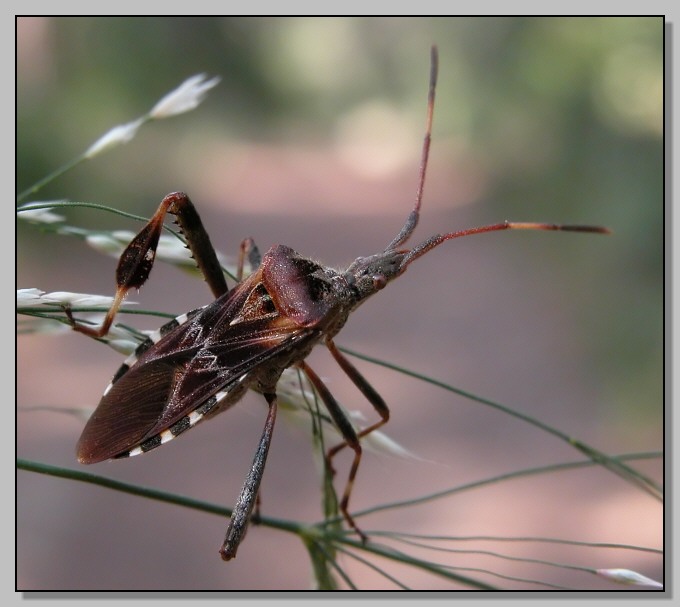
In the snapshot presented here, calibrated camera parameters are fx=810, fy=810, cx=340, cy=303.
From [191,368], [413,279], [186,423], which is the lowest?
[186,423]

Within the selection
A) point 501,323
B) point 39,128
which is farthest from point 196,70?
point 501,323

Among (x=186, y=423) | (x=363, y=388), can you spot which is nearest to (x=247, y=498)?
(x=186, y=423)

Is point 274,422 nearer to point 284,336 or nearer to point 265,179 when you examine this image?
point 284,336

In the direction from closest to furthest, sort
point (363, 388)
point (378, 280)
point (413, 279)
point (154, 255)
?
point (154, 255), point (378, 280), point (363, 388), point (413, 279)

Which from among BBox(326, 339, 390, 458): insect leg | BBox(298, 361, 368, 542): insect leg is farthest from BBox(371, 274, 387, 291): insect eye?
BBox(298, 361, 368, 542): insect leg

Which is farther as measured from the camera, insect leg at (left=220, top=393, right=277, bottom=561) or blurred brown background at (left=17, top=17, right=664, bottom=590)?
blurred brown background at (left=17, top=17, right=664, bottom=590)

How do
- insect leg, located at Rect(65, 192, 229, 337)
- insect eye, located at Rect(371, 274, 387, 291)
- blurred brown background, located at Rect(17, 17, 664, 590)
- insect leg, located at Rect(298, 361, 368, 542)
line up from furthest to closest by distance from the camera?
blurred brown background, located at Rect(17, 17, 664, 590) → insect eye, located at Rect(371, 274, 387, 291) → insect leg, located at Rect(298, 361, 368, 542) → insect leg, located at Rect(65, 192, 229, 337)

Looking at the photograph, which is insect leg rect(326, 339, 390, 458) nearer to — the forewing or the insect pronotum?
the insect pronotum

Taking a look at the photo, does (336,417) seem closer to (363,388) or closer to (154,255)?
(363,388)
